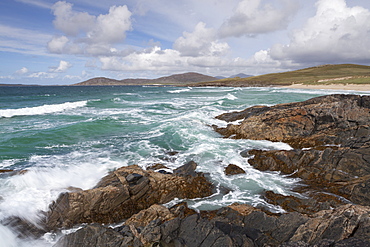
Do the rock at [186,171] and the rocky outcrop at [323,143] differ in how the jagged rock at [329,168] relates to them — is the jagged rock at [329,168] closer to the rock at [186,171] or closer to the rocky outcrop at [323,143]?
the rocky outcrop at [323,143]

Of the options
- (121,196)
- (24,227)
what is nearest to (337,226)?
(121,196)

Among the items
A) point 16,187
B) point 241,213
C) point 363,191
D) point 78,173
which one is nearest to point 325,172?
point 363,191

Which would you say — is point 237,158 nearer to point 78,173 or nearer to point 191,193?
point 191,193

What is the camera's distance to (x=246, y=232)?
635cm

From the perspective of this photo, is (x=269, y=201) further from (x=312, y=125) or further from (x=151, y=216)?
(x=312, y=125)

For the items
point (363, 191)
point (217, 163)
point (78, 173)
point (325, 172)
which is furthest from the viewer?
point (217, 163)

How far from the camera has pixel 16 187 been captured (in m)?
10.0

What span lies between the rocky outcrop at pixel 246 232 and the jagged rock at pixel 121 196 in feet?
6.97

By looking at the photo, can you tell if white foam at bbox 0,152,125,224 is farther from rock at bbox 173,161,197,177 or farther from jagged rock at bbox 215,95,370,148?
jagged rock at bbox 215,95,370,148

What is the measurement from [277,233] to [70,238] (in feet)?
19.2

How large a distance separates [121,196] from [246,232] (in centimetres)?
526

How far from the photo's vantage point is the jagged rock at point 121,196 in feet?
28.1

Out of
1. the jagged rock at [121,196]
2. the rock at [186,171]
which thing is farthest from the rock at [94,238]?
the rock at [186,171]

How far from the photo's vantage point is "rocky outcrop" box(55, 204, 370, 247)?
5535mm
